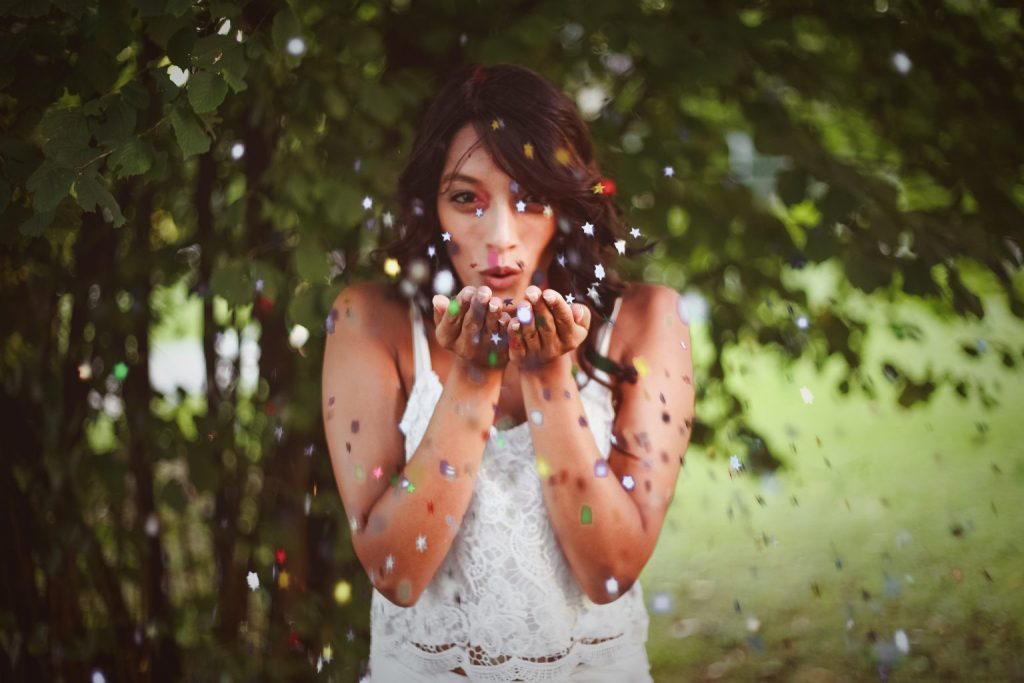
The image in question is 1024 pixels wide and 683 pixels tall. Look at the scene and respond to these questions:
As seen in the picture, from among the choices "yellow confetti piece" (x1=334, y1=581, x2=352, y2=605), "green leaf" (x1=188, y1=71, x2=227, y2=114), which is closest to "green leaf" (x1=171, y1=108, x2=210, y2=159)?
"green leaf" (x1=188, y1=71, x2=227, y2=114)

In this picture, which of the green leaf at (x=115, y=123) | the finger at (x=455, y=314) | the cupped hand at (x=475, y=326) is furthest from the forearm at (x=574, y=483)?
the green leaf at (x=115, y=123)

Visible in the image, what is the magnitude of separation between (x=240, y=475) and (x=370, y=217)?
90 cm

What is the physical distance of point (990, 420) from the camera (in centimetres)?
466

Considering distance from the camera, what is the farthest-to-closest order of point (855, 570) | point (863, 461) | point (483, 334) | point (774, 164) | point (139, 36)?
point (863, 461) < point (855, 570) < point (774, 164) < point (139, 36) < point (483, 334)

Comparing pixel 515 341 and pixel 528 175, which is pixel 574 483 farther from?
pixel 528 175

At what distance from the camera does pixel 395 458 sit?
6.44 ft

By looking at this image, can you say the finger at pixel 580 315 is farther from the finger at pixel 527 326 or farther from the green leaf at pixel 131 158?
the green leaf at pixel 131 158

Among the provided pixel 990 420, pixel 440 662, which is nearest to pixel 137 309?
pixel 440 662

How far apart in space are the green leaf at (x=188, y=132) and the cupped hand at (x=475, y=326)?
64 cm

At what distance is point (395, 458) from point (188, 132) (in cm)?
84

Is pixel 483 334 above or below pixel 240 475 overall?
above

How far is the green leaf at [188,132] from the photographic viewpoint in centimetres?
186

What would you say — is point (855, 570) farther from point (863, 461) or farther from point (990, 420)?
point (990, 420)

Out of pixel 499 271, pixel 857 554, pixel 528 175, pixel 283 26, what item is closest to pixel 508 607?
pixel 499 271
